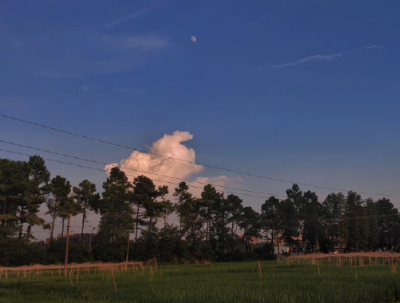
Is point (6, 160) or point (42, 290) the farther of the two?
point (6, 160)

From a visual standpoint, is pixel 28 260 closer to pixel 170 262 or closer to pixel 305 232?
pixel 170 262

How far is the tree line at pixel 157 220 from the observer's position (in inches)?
2094

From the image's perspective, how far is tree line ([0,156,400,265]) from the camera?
53.2 metres

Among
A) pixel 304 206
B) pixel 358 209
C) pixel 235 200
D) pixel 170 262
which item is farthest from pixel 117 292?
pixel 358 209

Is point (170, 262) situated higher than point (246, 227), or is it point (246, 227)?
point (246, 227)

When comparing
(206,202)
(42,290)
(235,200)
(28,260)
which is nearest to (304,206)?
(235,200)

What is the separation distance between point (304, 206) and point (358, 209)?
12.0 meters

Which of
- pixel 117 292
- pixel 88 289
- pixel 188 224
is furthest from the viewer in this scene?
pixel 188 224

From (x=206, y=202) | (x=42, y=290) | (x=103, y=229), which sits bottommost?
(x=42, y=290)

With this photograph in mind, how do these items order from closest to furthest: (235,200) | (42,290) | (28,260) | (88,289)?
(88,289) < (42,290) < (28,260) < (235,200)

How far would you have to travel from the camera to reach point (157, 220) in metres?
66.4

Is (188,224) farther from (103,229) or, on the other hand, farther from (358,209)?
(358,209)

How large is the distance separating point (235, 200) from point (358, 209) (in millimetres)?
29385

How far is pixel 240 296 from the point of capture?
53.0 ft
